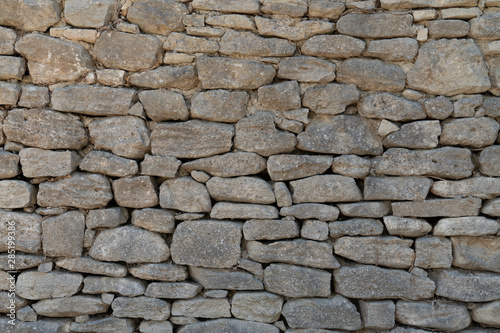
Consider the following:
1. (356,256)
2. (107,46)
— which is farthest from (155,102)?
(356,256)

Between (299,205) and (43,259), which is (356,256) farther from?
(43,259)

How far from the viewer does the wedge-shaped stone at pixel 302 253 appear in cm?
254

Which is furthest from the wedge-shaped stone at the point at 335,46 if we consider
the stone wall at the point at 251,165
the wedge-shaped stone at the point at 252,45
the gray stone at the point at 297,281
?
the gray stone at the point at 297,281

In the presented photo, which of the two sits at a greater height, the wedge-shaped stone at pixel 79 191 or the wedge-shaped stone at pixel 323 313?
the wedge-shaped stone at pixel 79 191

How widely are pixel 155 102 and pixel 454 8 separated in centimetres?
209

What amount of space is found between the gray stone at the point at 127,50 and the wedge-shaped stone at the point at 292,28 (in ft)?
2.36

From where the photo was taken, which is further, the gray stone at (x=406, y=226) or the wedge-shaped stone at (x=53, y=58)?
the wedge-shaped stone at (x=53, y=58)

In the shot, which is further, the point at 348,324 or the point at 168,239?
the point at 168,239

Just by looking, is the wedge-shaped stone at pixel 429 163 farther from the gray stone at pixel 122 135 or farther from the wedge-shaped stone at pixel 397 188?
the gray stone at pixel 122 135

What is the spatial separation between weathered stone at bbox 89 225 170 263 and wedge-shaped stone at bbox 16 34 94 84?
3.79ft

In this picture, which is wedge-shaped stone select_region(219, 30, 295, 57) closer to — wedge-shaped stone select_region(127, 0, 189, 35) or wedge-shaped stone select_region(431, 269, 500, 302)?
wedge-shaped stone select_region(127, 0, 189, 35)

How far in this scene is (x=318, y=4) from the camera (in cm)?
256

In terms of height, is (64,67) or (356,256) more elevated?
(64,67)

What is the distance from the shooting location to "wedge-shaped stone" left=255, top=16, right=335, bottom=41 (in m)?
2.58
